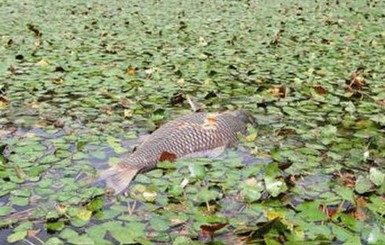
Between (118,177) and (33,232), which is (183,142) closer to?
(118,177)

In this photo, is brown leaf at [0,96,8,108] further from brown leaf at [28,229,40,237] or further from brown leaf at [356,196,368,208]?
brown leaf at [356,196,368,208]

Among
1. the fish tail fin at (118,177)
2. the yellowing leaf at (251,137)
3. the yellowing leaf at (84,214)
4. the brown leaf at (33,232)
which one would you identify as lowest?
the yellowing leaf at (251,137)

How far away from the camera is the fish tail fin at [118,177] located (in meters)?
2.85

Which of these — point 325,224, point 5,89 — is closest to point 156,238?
point 325,224

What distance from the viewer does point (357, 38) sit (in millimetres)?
7605

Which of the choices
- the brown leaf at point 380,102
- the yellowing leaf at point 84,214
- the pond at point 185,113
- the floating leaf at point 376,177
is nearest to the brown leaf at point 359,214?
the pond at point 185,113

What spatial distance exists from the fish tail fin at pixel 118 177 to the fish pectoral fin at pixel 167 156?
22 centimetres

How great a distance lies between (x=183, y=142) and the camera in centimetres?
337

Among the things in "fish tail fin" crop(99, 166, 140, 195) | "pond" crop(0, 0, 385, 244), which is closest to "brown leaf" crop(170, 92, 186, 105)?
"pond" crop(0, 0, 385, 244)

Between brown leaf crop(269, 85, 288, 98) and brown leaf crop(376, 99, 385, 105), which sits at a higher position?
brown leaf crop(269, 85, 288, 98)

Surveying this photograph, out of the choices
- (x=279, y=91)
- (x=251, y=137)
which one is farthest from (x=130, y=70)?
(x=251, y=137)

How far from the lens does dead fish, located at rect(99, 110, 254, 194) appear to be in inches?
118

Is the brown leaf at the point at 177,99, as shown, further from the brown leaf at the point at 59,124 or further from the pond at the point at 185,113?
the brown leaf at the point at 59,124

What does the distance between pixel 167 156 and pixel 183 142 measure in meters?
0.21
